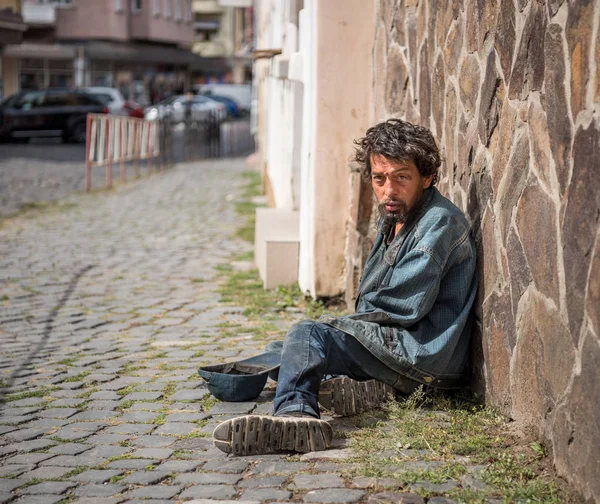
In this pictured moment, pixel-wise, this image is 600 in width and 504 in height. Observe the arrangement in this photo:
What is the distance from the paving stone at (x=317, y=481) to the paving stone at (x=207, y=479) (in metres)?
0.23

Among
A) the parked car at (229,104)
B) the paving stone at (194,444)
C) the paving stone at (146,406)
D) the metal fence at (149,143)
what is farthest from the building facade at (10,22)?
the paving stone at (194,444)

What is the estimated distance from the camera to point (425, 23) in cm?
569

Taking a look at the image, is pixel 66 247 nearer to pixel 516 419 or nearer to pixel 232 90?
pixel 516 419

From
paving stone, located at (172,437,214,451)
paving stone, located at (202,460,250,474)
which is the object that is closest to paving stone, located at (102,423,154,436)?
paving stone, located at (172,437,214,451)

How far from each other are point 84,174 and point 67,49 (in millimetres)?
27630

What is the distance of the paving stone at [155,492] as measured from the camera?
146 inches

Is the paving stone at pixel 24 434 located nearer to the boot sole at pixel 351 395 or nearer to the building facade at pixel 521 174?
the boot sole at pixel 351 395

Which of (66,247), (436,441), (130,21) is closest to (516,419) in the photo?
(436,441)

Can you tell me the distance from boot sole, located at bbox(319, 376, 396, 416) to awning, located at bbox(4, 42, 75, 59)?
41571 mm

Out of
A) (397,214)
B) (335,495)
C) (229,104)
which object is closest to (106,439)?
(335,495)

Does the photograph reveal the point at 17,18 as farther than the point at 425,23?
Yes

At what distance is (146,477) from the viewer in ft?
12.9

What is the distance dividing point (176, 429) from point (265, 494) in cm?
97

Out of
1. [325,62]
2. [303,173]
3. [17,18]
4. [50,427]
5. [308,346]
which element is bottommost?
[50,427]
